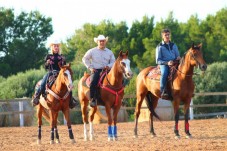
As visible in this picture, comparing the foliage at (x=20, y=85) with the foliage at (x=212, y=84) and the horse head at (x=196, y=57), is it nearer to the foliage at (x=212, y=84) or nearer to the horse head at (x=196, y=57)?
the foliage at (x=212, y=84)

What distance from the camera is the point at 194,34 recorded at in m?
63.8

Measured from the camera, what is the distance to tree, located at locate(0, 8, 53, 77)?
5684 cm

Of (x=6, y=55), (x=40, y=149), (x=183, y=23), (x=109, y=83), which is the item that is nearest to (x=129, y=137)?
(x=109, y=83)

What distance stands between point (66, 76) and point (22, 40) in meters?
43.3

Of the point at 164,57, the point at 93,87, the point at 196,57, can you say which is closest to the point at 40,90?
the point at 93,87

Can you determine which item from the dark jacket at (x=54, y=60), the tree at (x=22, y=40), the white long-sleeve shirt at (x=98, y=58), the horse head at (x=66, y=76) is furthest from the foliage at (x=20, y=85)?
the horse head at (x=66, y=76)

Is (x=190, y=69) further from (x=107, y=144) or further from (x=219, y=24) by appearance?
(x=219, y=24)

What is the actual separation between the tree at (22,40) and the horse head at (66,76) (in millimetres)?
39120

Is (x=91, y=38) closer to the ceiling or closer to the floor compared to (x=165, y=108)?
closer to the ceiling

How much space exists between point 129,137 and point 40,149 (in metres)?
3.84

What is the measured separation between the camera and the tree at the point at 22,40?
186 ft

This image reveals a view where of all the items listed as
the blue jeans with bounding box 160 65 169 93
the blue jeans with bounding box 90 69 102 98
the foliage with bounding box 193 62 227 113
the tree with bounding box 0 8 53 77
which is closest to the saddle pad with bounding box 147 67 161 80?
the blue jeans with bounding box 160 65 169 93

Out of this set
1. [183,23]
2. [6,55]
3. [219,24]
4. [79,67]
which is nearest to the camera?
[79,67]

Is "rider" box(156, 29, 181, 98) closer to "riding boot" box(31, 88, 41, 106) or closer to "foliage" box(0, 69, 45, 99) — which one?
"riding boot" box(31, 88, 41, 106)
